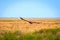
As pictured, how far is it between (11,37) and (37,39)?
232cm

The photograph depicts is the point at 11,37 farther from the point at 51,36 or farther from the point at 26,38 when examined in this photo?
the point at 51,36

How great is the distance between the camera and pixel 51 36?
67.8 ft

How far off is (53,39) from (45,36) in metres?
0.98

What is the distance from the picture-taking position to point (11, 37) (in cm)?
2017

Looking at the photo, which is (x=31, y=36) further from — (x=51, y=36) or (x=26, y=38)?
(x=51, y=36)

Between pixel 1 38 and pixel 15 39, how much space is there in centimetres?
134

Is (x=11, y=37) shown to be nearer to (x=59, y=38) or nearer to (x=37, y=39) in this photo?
(x=37, y=39)

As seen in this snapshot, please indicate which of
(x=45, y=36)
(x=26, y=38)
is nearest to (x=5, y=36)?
(x=26, y=38)

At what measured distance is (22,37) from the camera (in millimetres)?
20312

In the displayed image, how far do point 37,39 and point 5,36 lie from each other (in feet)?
9.54

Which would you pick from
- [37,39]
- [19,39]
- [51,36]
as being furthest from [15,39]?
[51,36]

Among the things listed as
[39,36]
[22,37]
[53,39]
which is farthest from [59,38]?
[22,37]

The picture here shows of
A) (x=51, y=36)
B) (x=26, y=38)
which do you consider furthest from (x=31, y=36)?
(x=51, y=36)

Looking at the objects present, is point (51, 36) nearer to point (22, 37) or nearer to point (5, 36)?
point (22, 37)
